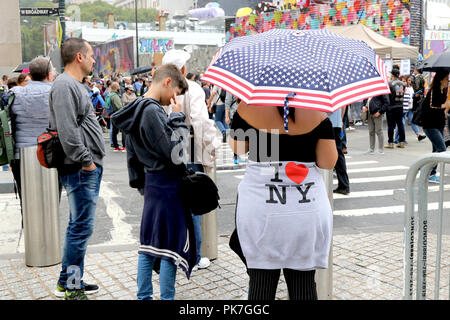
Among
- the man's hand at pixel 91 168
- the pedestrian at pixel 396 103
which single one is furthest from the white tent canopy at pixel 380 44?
the man's hand at pixel 91 168

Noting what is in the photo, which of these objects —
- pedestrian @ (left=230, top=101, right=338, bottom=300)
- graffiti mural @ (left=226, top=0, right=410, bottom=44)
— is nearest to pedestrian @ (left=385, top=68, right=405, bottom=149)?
graffiti mural @ (left=226, top=0, right=410, bottom=44)

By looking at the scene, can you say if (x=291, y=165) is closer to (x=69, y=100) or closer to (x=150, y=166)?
(x=150, y=166)

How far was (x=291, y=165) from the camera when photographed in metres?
2.54

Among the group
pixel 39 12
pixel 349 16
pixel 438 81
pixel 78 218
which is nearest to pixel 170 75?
pixel 78 218

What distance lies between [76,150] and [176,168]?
0.77 m

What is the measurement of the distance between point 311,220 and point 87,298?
7.28 ft

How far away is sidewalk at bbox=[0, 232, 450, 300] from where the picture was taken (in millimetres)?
4129

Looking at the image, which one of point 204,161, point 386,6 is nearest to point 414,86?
point 386,6

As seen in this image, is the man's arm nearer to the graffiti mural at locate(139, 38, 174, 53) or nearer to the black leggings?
the black leggings

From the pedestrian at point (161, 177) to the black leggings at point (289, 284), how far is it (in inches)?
34.5

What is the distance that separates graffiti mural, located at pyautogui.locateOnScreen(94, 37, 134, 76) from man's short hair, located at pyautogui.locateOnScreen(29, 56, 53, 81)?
4012 centimetres

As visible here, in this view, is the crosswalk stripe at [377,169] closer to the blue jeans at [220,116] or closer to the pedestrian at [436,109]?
the pedestrian at [436,109]

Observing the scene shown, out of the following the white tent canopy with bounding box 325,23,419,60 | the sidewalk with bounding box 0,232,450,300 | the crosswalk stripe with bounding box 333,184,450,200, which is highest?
the white tent canopy with bounding box 325,23,419,60
